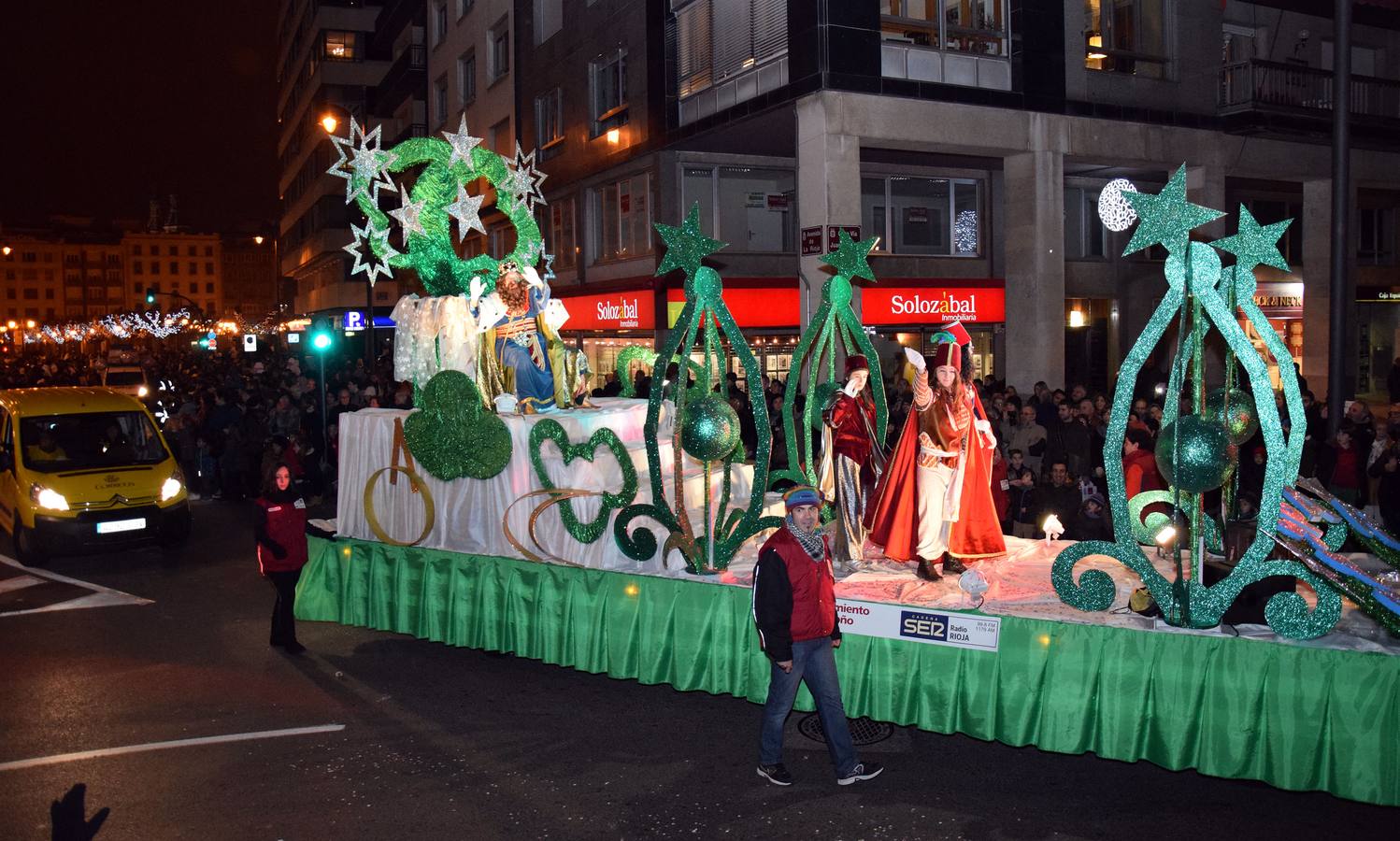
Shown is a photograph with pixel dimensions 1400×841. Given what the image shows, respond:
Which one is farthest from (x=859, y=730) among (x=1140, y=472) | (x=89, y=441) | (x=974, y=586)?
(x=89, y=441)

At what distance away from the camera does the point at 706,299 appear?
8.34 m

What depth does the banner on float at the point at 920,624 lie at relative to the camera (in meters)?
6.99

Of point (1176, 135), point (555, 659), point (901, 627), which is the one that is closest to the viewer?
point (901, 627)

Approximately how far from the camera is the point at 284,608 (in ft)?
32.5

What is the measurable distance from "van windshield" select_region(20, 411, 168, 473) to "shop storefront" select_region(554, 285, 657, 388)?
28.3 ft

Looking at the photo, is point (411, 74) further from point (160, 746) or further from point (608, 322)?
point (160, 746)

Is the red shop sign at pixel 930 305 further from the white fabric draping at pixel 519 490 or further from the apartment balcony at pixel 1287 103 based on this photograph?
the white fabric draping at pixel 519 490

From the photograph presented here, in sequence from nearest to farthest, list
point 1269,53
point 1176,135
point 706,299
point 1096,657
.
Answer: point 1096,657, point 706,299, point 1176,135, point 1269,53

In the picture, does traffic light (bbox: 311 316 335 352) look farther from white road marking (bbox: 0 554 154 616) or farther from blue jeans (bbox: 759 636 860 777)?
blue jeans (bbox: 759 636 860 777)

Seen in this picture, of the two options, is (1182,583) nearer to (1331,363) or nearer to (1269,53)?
(1331,363)

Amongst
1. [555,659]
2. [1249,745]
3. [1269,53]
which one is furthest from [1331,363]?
[1269,53]

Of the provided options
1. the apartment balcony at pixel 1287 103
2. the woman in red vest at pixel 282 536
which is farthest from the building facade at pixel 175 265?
the woman in red vest at pixel 282 536

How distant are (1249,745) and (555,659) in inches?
193

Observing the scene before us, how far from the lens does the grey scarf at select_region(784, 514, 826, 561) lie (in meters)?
6.58
